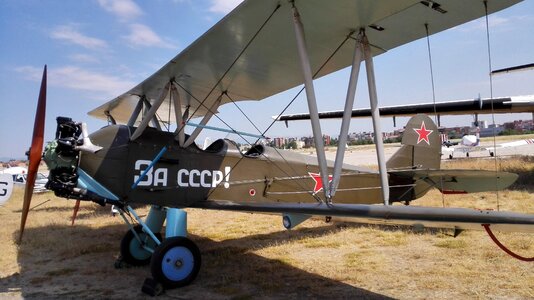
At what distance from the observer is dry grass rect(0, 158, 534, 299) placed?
3.95 m

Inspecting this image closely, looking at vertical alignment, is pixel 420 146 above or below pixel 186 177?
above

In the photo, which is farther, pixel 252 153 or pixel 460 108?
pixel 460 108

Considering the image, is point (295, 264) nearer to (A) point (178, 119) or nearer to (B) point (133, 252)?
(B) point (133, 252)

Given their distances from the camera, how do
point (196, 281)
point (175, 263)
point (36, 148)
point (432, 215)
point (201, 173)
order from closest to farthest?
point (432, 215) < point (175, 263) < point (36, 148) < point (196, 281) < point (201, 173)

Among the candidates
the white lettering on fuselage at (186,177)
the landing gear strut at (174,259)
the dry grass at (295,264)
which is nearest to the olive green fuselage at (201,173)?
the white lettering on fuselage at (186,177)

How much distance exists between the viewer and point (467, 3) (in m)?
3.54

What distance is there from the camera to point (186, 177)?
4996mm

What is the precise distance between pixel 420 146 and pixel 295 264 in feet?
11.3

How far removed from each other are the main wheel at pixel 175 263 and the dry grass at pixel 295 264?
0.12 meters

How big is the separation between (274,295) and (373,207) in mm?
1514

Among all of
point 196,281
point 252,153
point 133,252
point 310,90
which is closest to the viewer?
point 310,90

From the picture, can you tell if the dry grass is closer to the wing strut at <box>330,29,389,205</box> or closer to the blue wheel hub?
the blue wheel hub

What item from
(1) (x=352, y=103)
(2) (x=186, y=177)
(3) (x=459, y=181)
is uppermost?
(1) (x=352, y=103)

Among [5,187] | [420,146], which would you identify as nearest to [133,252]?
[5,187]
